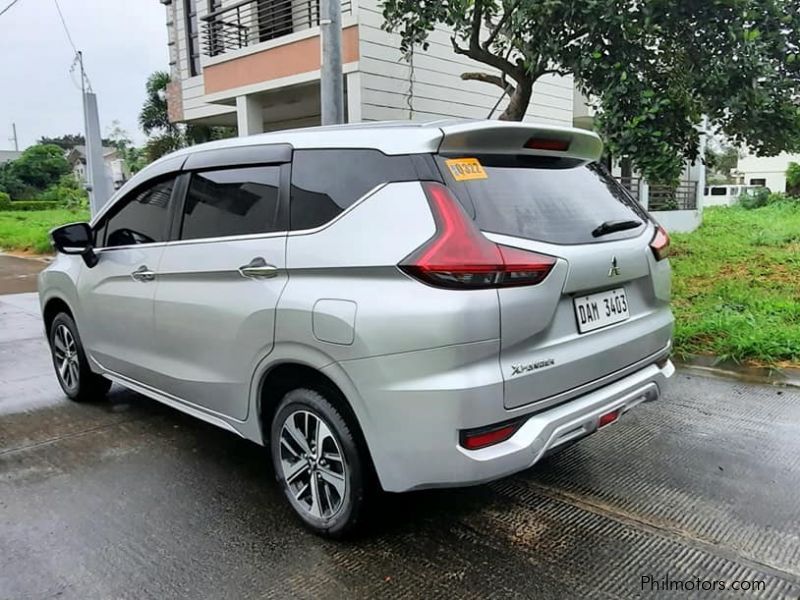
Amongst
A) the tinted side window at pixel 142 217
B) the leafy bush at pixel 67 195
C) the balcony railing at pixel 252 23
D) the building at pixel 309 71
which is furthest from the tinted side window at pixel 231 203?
the leafy bush at pixel 67 195

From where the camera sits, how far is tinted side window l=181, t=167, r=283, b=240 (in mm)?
2861

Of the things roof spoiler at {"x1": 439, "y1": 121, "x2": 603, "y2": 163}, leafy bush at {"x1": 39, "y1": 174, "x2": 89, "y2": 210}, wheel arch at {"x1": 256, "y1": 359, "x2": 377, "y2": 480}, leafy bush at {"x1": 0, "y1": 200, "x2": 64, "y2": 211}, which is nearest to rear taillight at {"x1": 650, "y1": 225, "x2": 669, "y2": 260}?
roof spoiler at {"x1": 439, "y1": 121, "x2": 603, "y2": 163}

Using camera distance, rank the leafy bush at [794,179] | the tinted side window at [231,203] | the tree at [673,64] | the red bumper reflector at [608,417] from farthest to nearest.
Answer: the leafy bush at [794,179], the tree at [673,64], the tinted side window at [231,203], the red bumper reflector at [608,417]

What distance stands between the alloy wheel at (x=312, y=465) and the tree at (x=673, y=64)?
15.5 feet

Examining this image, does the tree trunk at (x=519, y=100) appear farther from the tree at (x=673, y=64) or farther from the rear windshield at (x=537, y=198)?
the rear windshield at (x=537, y=198)

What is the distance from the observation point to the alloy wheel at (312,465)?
2.61 meters

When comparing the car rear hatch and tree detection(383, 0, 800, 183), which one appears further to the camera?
tree detection(383, 0, 800, 183)

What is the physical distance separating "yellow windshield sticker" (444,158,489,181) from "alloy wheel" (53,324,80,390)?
10.7 feet

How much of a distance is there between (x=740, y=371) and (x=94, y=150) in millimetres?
11484

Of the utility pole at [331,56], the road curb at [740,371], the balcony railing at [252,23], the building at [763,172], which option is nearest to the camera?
the road curb at [740,371]

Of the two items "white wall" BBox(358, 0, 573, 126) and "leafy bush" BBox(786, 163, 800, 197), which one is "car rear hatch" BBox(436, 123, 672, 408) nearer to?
"white wall" BBox(358, 0, 573, 126)

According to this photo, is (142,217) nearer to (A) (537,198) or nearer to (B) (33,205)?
(A) (537,198)

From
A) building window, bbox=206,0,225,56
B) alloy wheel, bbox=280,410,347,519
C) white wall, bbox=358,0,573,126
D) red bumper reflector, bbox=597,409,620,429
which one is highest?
building window, bbox=206,0,225,56

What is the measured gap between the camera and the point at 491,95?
1134 cm
